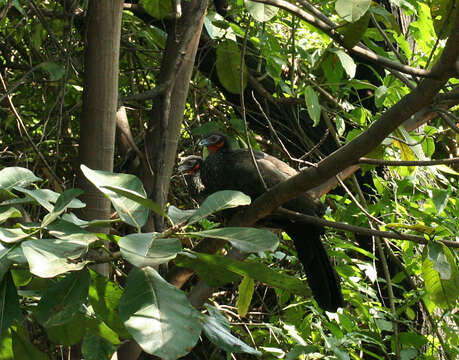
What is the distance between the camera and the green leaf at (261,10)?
161 cm

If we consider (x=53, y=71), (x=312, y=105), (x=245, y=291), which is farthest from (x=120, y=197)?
(x=53, y=71)

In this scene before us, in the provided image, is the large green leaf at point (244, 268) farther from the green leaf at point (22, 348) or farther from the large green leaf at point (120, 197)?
the green leaf at point (22, 348)

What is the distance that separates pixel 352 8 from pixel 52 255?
0.83 meters

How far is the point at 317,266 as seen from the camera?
2678 mm

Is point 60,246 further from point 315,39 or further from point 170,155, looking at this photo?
point 315,39

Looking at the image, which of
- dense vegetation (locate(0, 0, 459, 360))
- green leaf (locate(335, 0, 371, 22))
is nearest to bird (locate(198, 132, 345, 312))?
dense vegetation (locate(0, 0, 459, 360))

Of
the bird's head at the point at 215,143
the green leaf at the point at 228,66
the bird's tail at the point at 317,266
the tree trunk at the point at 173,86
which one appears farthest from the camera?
the bird's head at the point at 215,143

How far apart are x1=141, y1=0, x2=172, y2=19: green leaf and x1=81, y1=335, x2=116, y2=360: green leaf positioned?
1.42 meters

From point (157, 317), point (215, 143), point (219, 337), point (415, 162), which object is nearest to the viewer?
point (157, 317)

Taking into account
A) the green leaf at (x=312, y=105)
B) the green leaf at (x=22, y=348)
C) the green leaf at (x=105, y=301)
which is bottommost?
the green leaf at (x=22, y=348)

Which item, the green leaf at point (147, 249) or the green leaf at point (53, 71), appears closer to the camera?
the green leaf at point (147, 249)

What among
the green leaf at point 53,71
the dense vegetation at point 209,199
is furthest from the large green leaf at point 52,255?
the green leaf at point 53,71

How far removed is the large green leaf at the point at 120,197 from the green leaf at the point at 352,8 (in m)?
0.57

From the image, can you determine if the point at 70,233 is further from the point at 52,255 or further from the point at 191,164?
the point at 191,164
